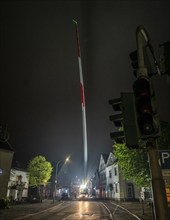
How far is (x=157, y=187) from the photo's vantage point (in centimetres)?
302

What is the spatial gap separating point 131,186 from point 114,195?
24.8 ft

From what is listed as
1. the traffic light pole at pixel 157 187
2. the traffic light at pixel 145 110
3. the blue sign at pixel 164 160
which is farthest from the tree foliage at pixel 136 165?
the traffic light pole at pixel 157 187

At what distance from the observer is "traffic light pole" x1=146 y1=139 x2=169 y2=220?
2.84 meters

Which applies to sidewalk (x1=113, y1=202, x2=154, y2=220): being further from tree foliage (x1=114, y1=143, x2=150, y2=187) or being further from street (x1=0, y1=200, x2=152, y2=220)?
tree foliage (x1=114, y1=143, x2=150, y2=187)

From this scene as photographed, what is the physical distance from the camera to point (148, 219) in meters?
15.3

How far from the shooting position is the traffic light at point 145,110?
11.1 ft

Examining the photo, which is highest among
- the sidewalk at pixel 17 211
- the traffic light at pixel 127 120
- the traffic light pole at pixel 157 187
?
the traffic light at pixel 127 120

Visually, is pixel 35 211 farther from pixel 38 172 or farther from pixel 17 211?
pixel 38 172

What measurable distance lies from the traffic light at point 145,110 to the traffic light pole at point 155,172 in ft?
0.43

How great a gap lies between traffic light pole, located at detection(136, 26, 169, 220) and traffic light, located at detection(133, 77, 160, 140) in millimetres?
130

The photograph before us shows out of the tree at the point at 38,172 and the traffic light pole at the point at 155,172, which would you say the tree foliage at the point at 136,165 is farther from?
the tree at the point at 38,172

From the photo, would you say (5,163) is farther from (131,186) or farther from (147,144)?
(147,144)

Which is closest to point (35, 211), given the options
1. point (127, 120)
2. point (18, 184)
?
point (127, 120)

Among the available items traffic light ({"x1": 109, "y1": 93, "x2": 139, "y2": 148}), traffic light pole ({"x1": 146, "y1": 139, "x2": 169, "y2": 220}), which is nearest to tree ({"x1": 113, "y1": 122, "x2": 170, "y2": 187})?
traffic light ({"x1": 109, "y1": 93, "x2": 139, "y2": 148})
